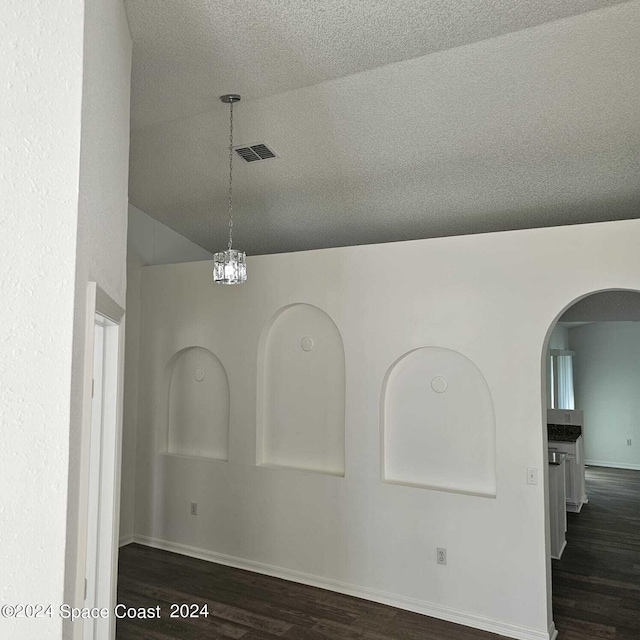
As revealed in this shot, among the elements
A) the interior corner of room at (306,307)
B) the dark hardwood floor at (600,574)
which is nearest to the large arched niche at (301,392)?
the interior corner of room at (306,307)

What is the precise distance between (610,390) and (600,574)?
663cm

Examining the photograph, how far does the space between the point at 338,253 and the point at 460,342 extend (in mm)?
1200

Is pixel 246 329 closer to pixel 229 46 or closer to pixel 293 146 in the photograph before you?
pixel 293 146

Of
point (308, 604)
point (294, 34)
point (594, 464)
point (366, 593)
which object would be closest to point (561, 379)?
point (594, 464)

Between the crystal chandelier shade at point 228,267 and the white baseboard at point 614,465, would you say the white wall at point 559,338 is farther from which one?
the crystal chandelier shade at point 228,267

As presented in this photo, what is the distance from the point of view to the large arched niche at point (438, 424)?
3896mm

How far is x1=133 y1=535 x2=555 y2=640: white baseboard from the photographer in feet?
11.6

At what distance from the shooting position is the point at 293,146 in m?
3.90

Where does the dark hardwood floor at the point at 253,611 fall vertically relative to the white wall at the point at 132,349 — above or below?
below

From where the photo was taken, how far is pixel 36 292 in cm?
139

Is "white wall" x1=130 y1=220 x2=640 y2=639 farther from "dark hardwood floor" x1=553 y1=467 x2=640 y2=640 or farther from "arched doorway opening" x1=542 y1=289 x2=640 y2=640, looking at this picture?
"dark hardwood floor" x1=553 y1=467 x2=640 y2=640

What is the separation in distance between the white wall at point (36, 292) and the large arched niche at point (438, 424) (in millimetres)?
2987

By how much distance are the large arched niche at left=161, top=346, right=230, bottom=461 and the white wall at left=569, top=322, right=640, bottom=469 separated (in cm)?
821

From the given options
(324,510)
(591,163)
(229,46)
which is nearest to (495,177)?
(591,163)
